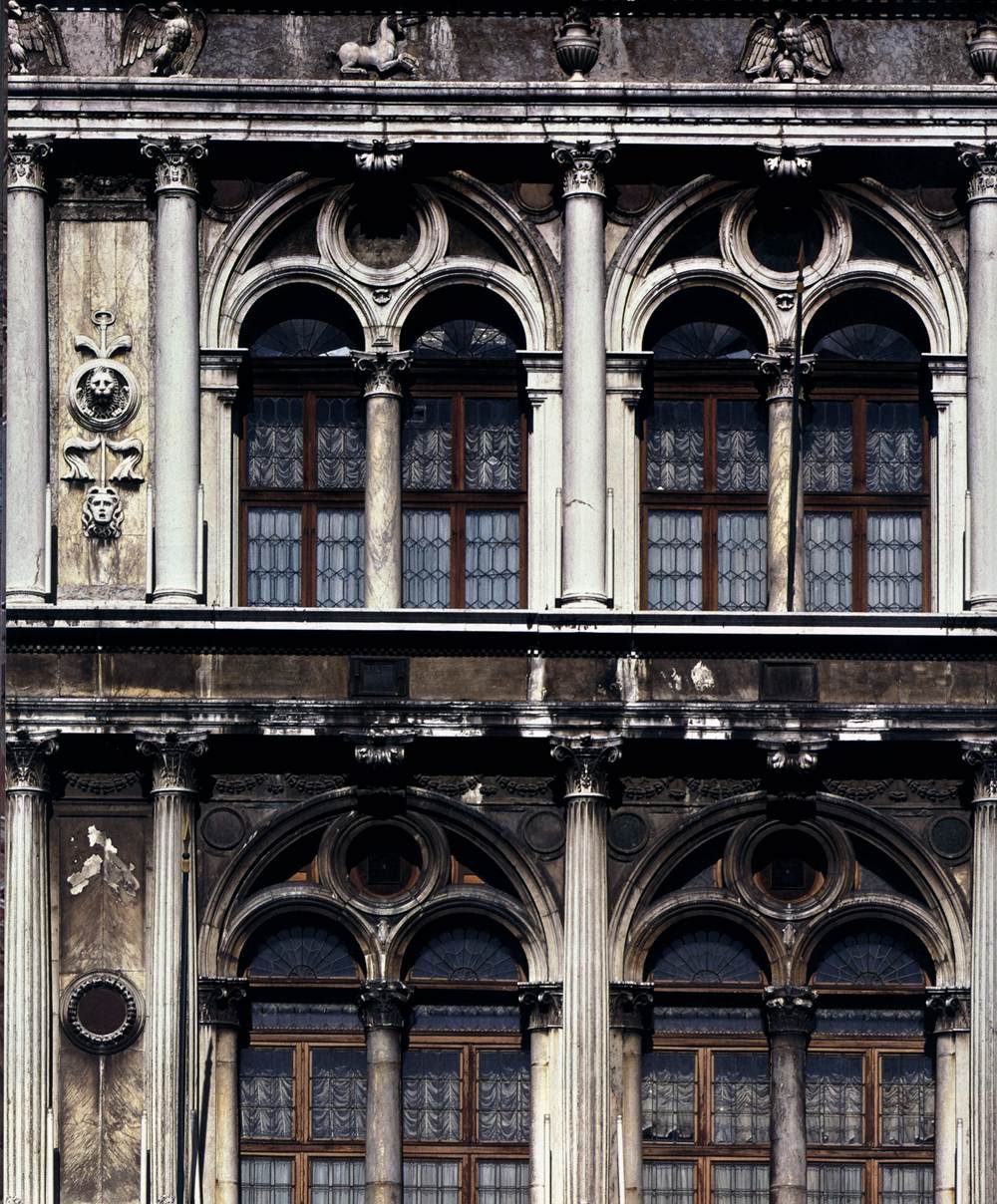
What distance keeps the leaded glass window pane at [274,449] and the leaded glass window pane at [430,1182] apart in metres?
→ 7.06

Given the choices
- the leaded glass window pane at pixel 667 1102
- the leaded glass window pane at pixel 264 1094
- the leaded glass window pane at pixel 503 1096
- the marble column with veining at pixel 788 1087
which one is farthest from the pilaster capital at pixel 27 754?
the marble column with veining at pixel 788 1087

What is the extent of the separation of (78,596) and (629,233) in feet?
22.2

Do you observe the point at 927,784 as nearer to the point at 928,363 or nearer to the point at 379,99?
the point at 928,363

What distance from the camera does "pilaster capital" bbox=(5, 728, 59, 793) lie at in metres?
47.3

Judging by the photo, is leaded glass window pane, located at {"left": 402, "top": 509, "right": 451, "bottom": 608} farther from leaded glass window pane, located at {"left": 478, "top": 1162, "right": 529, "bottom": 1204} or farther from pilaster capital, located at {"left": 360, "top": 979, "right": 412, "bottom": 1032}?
leaded glass window pane, located at {"left": 478, "top": 1162, "right": 529, "bottom": 1204}

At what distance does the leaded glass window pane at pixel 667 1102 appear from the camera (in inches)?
1877

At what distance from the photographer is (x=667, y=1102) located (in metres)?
47.8

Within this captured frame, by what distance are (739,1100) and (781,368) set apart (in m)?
7.45

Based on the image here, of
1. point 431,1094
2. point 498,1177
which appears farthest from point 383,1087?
point 498,1177

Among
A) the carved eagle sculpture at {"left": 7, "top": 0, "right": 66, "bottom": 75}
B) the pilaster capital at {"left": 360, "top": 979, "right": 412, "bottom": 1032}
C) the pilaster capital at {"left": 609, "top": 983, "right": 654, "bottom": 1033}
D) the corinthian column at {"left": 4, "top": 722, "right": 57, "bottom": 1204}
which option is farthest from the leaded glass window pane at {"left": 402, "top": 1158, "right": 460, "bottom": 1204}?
the carved eagle sculpture at {"left": 7, "top": 0, "right": 66, "bottom": 75}

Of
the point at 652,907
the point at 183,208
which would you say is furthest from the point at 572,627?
the point at 183,208

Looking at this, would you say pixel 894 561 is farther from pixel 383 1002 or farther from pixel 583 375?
pixel 383 1002

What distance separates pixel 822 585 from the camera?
48.8m

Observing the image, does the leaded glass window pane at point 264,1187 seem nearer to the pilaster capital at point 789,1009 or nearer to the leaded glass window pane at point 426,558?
the pilaster capital at point 789,1009
